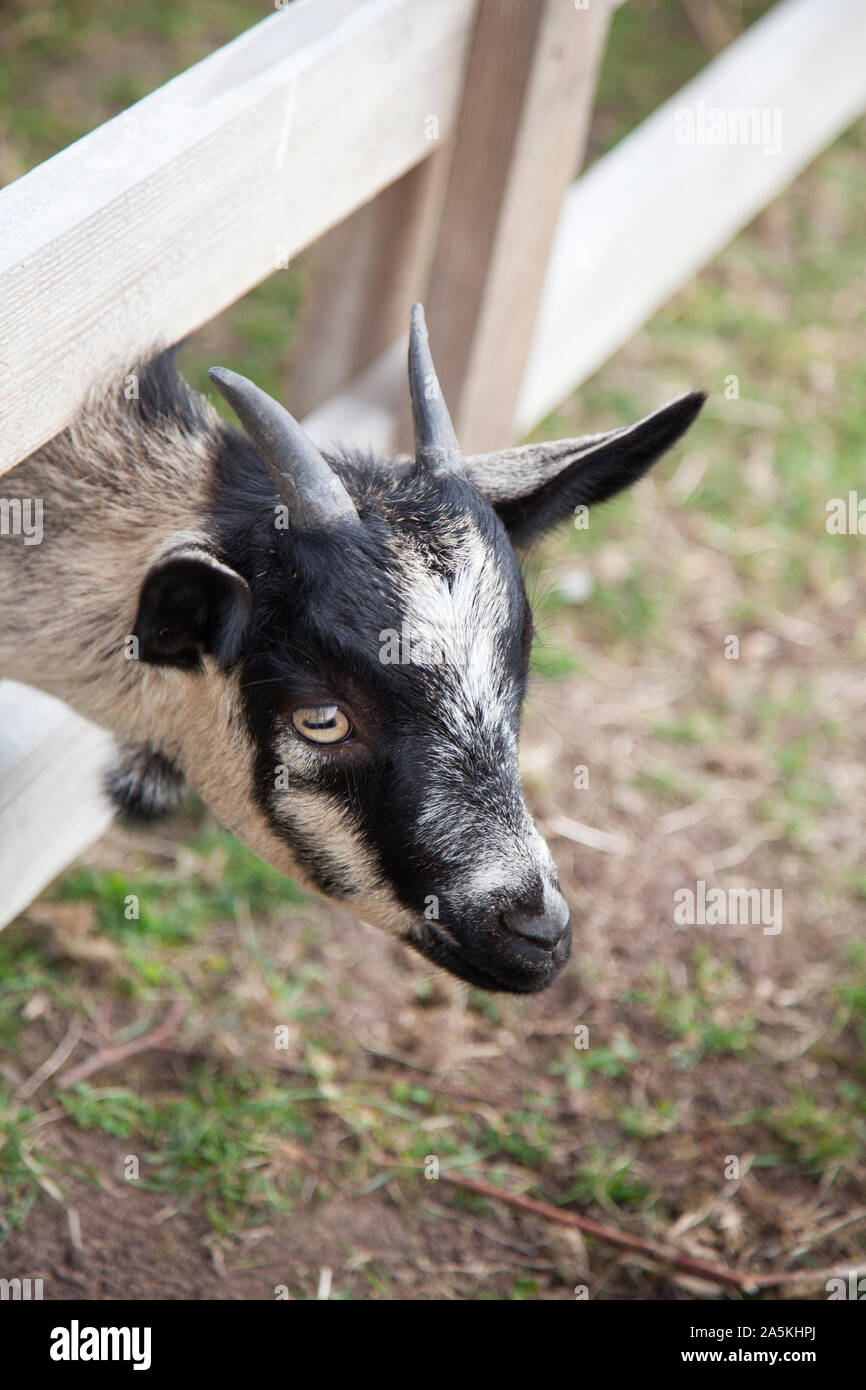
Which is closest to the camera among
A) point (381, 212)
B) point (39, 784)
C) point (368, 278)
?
point (39, 784)

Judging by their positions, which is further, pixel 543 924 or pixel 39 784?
pixel 39 784

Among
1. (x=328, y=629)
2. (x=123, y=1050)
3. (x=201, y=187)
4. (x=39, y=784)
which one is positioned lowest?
(x=123, y=1050)

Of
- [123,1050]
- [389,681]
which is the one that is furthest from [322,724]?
[123,1050]

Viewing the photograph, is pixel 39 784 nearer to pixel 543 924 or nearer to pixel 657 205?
pixel 543 924

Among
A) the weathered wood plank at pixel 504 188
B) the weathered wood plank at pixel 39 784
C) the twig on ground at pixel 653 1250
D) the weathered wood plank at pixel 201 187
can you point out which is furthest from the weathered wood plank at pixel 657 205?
the twig on ground at pixel 653 1250

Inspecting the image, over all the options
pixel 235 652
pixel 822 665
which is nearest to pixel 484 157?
pixel 235 652

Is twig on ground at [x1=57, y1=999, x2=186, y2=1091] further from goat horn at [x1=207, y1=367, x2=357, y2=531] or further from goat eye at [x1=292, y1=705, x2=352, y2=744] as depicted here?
goat horn at [x1=207, y1=367, x2=357, y2=531]

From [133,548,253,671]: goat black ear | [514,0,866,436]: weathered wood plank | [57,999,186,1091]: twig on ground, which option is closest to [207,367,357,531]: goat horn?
[133,548,253,671]: goat black ear

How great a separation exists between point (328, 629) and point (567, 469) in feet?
2.51

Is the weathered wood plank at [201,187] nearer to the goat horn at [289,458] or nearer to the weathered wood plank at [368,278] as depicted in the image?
the goat horn at [289,458]

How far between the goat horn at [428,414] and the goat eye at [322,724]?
621mm

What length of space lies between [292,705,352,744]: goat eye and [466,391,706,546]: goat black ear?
0.73m

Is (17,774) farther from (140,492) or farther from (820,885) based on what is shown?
(820,885)

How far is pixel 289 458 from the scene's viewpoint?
2650mm
